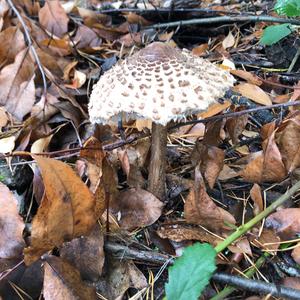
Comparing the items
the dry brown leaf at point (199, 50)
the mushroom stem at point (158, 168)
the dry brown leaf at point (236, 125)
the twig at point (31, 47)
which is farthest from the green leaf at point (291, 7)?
the twig at point (31, 47)

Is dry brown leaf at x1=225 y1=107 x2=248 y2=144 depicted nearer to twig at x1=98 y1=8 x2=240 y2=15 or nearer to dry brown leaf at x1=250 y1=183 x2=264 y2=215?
dry brown leaf at x1=250 y1=183 x2=264 y2=215

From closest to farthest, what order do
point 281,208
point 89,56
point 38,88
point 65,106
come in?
point 281,208
point 65,106
point 38,88
point 89,56

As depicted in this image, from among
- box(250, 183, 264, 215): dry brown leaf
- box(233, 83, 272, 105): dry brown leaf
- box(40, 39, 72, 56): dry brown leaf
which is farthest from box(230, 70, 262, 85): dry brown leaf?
box(40, 39, 72, 56): dry brown leaf

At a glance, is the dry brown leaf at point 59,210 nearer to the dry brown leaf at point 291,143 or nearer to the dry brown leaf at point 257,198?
the dry brown leaf at point 257,198

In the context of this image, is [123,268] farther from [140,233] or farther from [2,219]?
[2,219]

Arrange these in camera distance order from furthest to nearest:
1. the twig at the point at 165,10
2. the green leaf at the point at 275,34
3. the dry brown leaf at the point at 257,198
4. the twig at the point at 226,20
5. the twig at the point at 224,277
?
the twig at the point at 165,10 < the twig at the point at 226,20 < the green leaf at the point at 275,34 < the dry brown leaf at the point at 257,198 < the twig at the point at 224,277

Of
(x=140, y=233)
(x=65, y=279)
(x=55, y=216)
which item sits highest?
(x=55, y=216)

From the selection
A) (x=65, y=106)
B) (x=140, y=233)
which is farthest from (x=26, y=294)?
(x=65, y=106)
